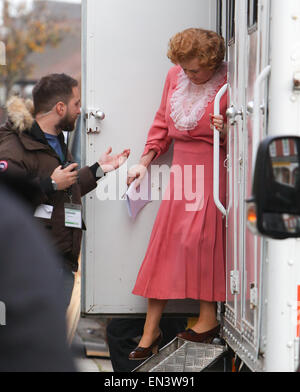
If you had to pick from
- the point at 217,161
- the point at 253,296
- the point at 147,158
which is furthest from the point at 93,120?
the point at 253,296

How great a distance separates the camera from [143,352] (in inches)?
148

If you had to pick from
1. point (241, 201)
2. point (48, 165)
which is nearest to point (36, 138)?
point (48, 165)

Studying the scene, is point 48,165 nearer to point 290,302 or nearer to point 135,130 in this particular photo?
point 135,130

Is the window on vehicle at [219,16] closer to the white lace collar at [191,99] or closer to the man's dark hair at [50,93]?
the white lace collar at [191,99]

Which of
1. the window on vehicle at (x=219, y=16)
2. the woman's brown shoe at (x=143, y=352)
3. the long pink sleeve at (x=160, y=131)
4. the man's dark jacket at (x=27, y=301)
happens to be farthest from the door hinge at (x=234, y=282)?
the man's dark jacket at (x=27, y=301)

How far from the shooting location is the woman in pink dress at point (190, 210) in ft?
11.9

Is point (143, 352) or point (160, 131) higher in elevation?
point (160, 131)

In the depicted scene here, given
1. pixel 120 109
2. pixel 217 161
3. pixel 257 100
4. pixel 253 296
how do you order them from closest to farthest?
pixel 257 100
pixel 253 296
pixel 217 161
pixel 120 109

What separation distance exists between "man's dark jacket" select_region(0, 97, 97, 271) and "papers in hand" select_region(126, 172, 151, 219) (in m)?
0.21

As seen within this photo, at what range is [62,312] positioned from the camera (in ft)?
4.17

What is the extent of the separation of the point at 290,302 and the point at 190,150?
4.22ft

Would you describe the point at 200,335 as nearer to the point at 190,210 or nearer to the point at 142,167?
the point at 190,210

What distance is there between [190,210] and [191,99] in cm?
57

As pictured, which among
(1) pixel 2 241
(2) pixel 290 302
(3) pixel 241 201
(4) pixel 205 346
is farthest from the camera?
(4) pixel 205 346
